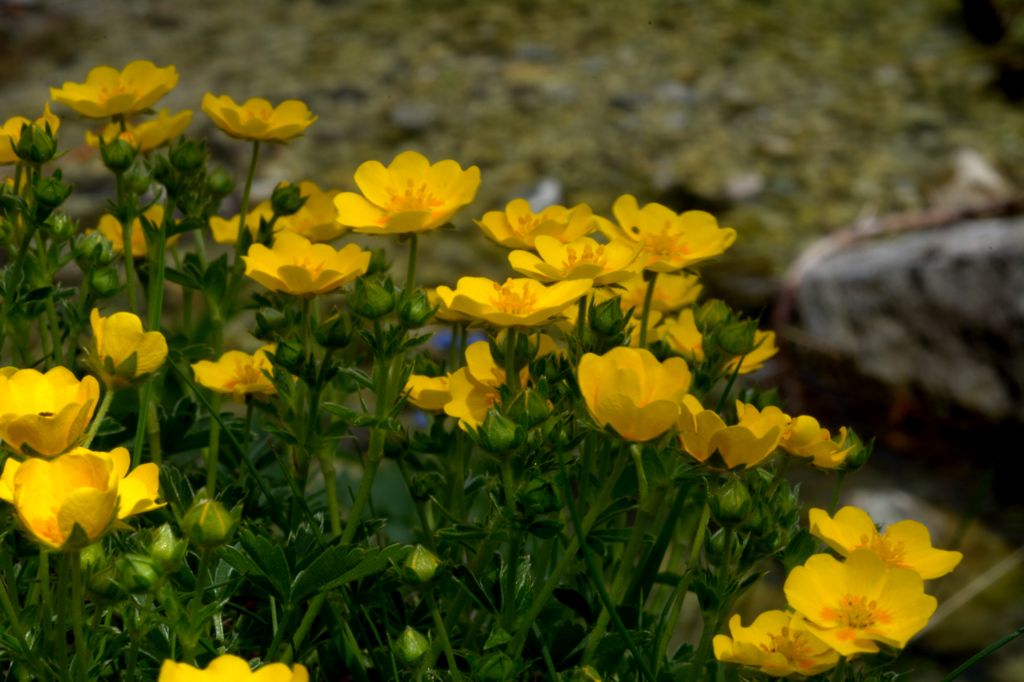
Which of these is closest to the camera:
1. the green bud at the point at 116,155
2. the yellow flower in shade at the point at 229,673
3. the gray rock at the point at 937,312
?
the yellow flower in shade at the point at 229,673

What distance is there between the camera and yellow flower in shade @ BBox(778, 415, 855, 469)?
3.38 ft

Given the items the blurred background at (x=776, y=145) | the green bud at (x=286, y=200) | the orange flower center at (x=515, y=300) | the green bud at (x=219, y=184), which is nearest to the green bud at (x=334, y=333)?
the orange flower center at (x=515, y=300)

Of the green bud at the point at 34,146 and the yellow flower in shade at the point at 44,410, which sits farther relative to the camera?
the green bud at the point at 34,146

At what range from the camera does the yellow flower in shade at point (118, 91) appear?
128 cm

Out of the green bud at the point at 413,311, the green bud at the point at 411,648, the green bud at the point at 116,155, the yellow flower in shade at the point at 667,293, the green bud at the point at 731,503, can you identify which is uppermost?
the green bud at the point at 413,311

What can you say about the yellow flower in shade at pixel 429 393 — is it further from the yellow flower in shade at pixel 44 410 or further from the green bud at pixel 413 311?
the yellow flower in shade at pixel 44 410

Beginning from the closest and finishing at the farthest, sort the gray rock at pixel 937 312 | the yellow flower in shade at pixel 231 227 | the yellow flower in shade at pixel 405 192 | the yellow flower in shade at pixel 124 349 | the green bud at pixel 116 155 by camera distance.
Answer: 1. the yellow flower in shade at pixel 124 349
2. the yellow flower in shade at pixel 405 192
3. the green bud at pixel 116 155
4. the yellow flower in shade at pixel 231 227
5. the gray rock at pixel 937 312

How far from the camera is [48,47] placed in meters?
4.03

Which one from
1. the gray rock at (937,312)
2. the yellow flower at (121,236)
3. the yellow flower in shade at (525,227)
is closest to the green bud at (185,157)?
the yellow flower at (121,236)

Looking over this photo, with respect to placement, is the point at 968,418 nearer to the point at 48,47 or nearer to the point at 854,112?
the point at 854,112

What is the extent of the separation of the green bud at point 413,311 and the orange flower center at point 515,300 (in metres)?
0.05

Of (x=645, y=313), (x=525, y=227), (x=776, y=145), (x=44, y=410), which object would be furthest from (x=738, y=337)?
(x=776, y=145)

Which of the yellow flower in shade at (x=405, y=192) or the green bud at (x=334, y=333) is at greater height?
the yellow flower in shade at (x=405, y=192)

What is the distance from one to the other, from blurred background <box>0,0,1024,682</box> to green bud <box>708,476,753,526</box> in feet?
4.18
